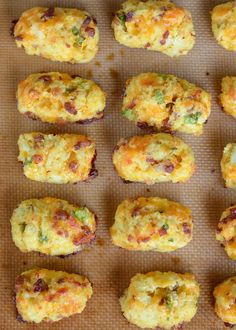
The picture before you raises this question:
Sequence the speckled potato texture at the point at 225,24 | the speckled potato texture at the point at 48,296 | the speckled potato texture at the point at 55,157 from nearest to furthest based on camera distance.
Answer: the speckled potato texture at the point at 48,296
the speckled potato texture at the point at 55,157
the speckled potato texture at the point at 225,24

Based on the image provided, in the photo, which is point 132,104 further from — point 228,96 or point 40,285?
point 40,285

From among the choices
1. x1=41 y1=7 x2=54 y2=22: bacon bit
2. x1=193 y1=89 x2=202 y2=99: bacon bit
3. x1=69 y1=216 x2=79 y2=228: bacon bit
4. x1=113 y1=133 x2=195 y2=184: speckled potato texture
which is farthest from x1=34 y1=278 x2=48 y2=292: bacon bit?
x1=41 y1=7 x2=54 y2=22: bacon bit

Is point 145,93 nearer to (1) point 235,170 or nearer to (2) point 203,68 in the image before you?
(2) point 203,68

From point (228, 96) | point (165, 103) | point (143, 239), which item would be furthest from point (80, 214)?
point (228, 96)

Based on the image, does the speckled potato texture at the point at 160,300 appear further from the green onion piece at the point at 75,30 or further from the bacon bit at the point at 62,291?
the green onion piece at the point at 75,30

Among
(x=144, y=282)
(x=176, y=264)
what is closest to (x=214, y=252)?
(x=176, y=264)

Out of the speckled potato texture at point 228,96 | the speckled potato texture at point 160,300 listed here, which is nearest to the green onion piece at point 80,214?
the speckled potato texture at point 160,300
